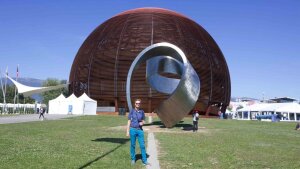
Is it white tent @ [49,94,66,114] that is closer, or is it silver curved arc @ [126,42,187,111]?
silver curved arc @ [126,42,187,111]

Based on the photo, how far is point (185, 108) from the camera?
71.1 ft

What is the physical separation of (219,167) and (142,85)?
158 ft

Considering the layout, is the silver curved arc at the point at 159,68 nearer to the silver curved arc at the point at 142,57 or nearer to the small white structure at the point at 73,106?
the silver curved arc at the point at 142,57

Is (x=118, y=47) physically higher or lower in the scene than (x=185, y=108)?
higher

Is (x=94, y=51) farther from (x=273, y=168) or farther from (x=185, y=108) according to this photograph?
(x=273, y=168)

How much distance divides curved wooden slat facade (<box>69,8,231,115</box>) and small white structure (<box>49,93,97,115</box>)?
7.13 metres

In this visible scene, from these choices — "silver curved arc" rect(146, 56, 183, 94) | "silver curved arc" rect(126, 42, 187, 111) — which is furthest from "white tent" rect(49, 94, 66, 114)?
"silver curved arc" rect(126, 42, 187, 111)

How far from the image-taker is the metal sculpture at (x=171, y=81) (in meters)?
20.8

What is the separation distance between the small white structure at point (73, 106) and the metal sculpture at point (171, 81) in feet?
93.0

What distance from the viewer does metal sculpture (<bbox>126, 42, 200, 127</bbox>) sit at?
20.8 metres

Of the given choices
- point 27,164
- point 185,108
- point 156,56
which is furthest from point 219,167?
point 156,56

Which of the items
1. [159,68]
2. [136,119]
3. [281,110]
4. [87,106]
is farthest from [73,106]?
[136,119]

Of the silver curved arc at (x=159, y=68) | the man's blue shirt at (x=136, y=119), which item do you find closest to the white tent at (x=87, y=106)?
the silver curved arc at (x=159, y=68)

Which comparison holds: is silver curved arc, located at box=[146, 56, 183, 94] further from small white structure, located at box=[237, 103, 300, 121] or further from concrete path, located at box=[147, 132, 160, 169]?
small white structure, located at box=[237, 103, 300, 121]
